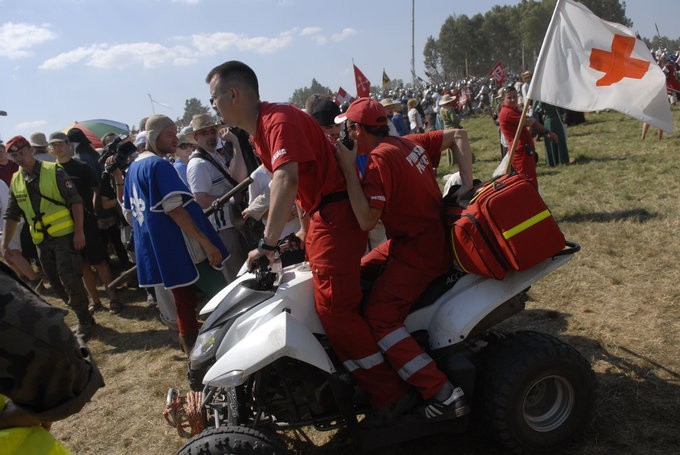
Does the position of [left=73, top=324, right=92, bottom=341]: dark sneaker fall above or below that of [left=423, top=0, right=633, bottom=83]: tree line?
below

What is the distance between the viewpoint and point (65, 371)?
1285 mm

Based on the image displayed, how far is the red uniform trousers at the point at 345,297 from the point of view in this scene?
2.74 metres

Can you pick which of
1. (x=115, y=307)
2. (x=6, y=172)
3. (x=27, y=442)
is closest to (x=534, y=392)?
(x=27, y=442)

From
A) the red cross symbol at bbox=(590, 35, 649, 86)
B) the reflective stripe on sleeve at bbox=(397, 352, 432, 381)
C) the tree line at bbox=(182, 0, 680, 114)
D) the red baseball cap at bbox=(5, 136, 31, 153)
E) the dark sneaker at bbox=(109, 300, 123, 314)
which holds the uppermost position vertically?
the tree line at bbox=(182, 0, 680, 114)

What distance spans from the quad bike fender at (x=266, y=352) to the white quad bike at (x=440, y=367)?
1 centimetres

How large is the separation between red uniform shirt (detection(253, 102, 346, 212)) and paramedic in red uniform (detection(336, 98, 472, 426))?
0.28ft

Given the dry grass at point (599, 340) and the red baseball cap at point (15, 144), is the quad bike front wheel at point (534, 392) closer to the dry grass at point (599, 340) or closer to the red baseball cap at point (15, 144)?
the dry grass at point (599, 340)

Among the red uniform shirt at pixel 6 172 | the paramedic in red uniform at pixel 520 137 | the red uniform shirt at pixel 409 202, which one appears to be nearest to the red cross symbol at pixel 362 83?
the paramedic in red uniform at pixel 520 137

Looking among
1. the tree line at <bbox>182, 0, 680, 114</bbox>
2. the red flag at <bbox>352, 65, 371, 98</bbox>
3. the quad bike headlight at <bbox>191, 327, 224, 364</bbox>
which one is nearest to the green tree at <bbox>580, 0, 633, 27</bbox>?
the tree line at <bbox>182, 0, 680, 114</bbox>

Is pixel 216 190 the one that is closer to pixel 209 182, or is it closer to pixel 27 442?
pixel 209 182

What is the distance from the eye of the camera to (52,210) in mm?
5805

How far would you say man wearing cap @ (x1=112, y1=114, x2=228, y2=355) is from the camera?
4.18 metres

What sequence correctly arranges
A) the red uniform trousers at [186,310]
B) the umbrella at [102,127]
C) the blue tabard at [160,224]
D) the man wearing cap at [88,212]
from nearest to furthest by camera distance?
1. the blue tabard at [160,224]
2. the red uniform trousers at [186,310]
3. the man wearing cap at [88,212]
4. the umbrella at [102,127]

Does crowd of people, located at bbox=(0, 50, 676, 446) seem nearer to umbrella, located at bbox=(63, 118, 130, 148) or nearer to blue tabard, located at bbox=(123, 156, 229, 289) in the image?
blue tabard, located at bbox=(123, 156, 229, 289)
